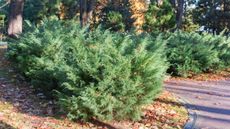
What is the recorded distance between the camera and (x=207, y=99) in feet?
38.8

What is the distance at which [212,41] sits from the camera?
62.5 feet

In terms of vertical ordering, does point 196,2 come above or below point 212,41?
above

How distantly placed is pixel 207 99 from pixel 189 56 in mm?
4972

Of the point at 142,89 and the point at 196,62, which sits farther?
the point at 196,62

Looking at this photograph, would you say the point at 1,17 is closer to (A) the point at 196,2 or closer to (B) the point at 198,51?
(A) the point at 196,2

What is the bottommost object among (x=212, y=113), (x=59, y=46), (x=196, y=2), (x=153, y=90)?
(x=212, y=113)

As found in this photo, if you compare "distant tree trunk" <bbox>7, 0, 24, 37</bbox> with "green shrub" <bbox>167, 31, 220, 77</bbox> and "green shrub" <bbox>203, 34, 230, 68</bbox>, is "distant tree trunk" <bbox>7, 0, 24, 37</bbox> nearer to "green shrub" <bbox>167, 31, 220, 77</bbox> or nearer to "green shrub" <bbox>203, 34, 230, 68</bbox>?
"green shrub" <bbox>167, 31, 220, 77</bbox>

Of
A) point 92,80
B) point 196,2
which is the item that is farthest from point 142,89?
point 196,2

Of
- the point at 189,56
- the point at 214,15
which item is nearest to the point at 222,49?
the point at 189,56

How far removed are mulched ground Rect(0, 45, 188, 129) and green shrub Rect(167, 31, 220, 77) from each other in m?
4.88

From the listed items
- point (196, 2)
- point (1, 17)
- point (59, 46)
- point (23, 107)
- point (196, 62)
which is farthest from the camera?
point (1, 17)

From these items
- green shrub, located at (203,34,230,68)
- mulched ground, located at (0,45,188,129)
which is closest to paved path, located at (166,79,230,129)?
mulched ground, located at (0,45,188,129)

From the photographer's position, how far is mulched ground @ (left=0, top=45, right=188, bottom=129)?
8031 mm

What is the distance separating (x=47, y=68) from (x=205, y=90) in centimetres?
571
